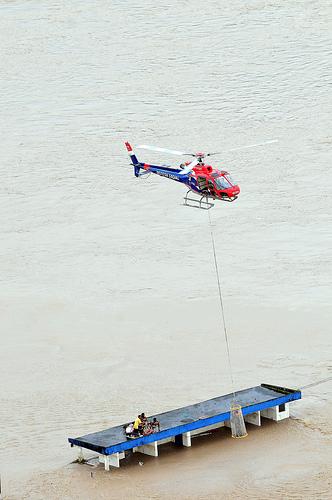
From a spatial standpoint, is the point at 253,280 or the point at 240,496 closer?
the point at 240,496

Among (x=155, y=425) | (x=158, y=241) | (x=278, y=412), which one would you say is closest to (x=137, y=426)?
(x=155, y=425)

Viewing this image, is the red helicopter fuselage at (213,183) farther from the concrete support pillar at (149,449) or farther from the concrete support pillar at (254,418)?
the concrete support pillar at (149,449)

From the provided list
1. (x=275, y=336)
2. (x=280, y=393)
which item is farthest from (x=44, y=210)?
(x=280, y=393)

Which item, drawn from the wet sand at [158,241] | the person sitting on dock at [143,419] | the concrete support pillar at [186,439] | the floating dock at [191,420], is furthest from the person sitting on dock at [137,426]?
the concrete support pillar at [186,439]

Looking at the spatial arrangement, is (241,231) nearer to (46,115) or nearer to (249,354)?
(249,354)

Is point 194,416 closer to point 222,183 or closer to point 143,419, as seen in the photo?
point 143,419

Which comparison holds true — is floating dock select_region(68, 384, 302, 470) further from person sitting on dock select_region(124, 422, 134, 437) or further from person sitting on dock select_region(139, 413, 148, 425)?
person sitting on dock select_region(139, 413, 148, 425)
